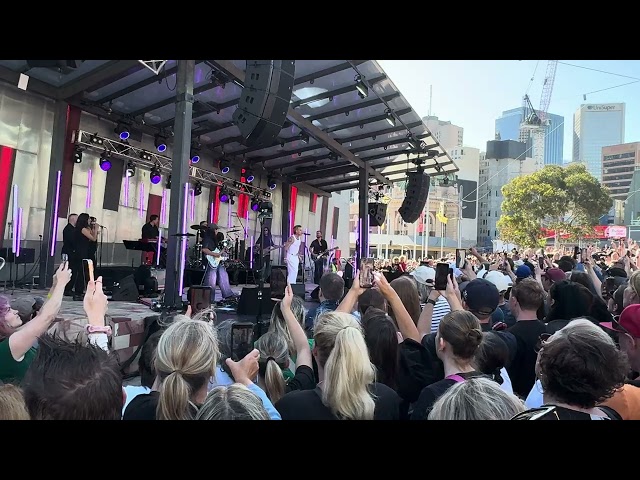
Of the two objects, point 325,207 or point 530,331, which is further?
point 325,207

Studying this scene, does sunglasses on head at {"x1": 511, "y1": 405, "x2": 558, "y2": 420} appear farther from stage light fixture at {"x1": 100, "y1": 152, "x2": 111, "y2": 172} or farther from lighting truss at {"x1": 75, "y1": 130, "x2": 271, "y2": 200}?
stage light fixture at {"x1": 100, "y1": 152, "x2": 111, "y2": 172}

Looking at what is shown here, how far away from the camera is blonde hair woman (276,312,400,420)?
167cm

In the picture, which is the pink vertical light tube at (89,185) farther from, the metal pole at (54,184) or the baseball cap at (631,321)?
the baseball cap at (631,321)

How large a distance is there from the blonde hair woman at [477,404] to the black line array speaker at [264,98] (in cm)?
505

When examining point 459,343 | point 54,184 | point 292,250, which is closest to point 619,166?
point 292,250

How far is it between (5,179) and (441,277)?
9298 millimetres

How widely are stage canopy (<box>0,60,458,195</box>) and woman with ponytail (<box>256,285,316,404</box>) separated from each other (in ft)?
13.3

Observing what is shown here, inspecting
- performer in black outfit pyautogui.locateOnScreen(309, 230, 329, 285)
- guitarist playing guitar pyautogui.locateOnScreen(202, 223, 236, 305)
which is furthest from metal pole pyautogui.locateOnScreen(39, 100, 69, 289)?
performer in black outfit pyautogui.locateOnScreen(309, 230, 329, 285)

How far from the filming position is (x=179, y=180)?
266 inches

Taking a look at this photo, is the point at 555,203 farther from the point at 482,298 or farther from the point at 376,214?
the point at 482,298

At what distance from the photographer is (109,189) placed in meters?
11.5
